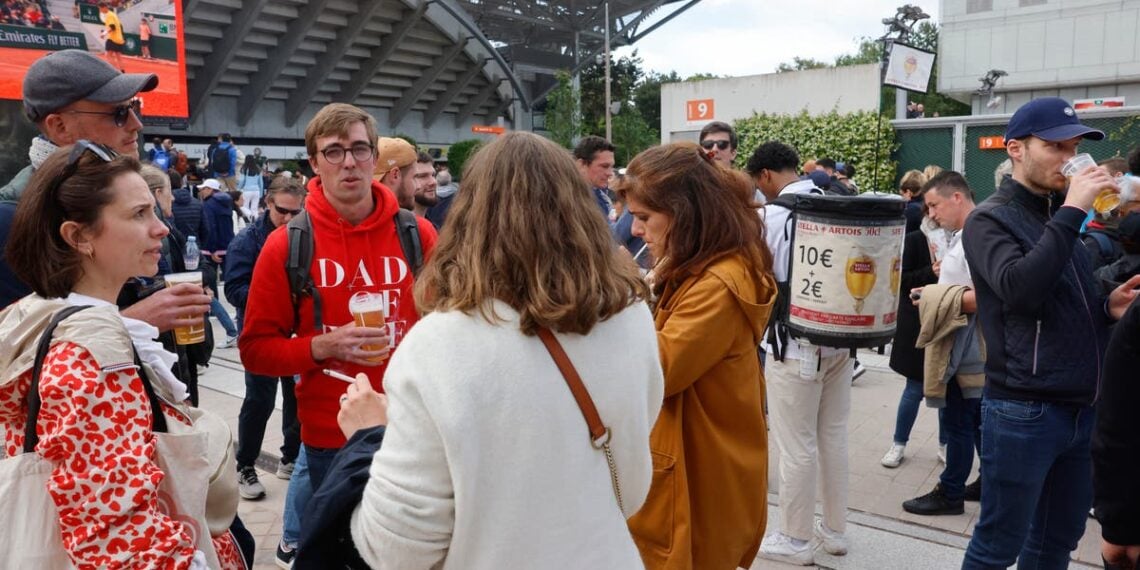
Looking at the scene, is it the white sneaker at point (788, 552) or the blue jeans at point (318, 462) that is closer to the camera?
the blue jeans at point (318, 462)

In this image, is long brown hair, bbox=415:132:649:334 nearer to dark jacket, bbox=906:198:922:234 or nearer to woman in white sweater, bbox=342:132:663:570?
woman in white sweater, bbox=342:132:663:570

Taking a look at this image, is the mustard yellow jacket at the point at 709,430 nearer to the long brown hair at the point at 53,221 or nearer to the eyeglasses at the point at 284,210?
the long brown hair at the point at 53,221

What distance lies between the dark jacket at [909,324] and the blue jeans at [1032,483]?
1.86m

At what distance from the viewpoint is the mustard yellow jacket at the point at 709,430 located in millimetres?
2236

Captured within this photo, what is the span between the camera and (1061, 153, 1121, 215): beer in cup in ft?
8.61

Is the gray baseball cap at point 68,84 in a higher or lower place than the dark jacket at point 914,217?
higher

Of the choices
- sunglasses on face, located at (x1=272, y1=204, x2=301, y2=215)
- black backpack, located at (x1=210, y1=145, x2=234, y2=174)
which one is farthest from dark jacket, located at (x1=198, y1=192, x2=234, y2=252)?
black backpack, located at (x1=210, y1=145, x2=234, y2=174)

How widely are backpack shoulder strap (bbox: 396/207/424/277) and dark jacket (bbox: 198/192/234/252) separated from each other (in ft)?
25.1

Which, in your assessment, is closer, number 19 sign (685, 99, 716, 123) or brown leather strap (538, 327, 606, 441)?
brown leather strap (538, 327, 606, 441)

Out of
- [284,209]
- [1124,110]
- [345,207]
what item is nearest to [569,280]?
[345,207]

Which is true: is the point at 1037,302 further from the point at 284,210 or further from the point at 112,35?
the point at 112,35

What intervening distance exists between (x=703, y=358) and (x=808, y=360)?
158cm

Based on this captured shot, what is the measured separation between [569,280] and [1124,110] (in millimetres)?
15441

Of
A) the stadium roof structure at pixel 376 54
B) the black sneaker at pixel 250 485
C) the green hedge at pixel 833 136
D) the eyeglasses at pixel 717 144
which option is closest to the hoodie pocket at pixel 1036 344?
the eyeglasses at pixel 717 144
